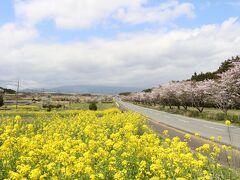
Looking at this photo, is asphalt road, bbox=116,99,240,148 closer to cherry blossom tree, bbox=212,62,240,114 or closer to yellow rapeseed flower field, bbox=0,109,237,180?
cherry blossom tree, bbox=212,62,240,114

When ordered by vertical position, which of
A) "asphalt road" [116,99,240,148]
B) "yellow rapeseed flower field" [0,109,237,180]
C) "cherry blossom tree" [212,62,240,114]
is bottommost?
"asphalt road" [116,99,240,148]

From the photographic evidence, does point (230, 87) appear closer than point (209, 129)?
No

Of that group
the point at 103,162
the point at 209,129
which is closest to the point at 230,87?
the point at 209,129

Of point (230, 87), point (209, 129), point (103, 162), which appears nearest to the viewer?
point (103, 162)

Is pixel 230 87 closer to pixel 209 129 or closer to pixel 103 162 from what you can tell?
pixel 209 129

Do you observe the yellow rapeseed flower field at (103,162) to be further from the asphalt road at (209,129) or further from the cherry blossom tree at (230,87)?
the cherry blossom tree at (230,87)

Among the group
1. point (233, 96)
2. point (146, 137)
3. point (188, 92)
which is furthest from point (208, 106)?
point (146, 137)

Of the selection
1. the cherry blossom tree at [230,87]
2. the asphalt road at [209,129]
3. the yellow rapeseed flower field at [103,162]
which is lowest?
the asphalt road at [209,129]

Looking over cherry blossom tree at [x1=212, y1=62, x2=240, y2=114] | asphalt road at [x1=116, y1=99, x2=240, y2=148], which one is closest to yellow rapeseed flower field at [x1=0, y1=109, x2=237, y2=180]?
asphalt road at [x1=116, y1=99, x2=240, y2=148]

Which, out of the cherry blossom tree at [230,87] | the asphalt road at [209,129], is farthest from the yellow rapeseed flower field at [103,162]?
the cherry blossom tree at [230,87]

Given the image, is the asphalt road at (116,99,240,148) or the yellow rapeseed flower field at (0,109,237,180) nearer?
the yellow rapeseed flower field at (0,109,237,180)

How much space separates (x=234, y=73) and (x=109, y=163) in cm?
2844

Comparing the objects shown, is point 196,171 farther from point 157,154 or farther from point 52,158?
point 52,158

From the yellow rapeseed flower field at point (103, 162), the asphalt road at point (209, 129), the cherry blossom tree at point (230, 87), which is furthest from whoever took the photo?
the cherry blossom tree at point (230, 87)
